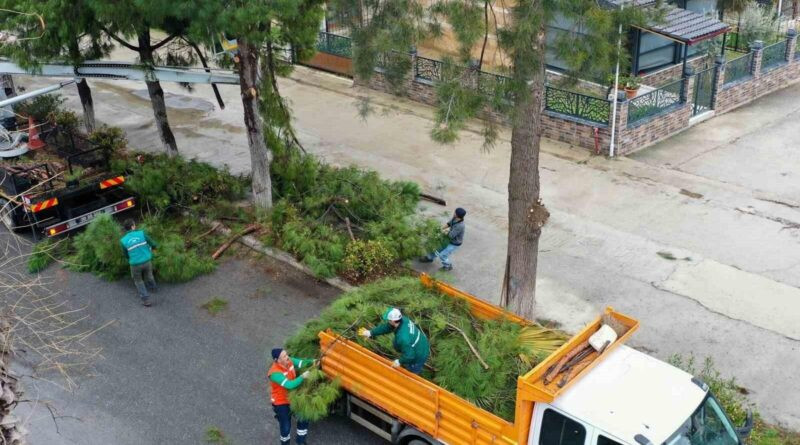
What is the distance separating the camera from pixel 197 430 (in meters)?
9.49

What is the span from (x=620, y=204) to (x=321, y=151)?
6285 millimetres

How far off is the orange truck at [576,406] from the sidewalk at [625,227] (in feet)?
8.61

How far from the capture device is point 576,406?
744cm

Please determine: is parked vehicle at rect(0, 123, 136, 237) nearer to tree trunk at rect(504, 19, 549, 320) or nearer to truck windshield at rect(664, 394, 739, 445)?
tree trunk at rect(504, 19, 549, 320)

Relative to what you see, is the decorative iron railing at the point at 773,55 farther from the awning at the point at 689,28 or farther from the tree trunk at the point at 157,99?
the tree trunk at the point at 157,99

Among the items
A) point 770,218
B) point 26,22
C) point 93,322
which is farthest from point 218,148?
point 770,218

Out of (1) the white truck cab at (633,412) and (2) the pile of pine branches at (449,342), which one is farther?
(2) the pile of pine branches at (449,342)

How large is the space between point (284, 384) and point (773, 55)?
1619 cm

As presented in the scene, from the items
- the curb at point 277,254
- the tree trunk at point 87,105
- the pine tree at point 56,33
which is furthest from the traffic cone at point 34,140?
the curb at point 277,254

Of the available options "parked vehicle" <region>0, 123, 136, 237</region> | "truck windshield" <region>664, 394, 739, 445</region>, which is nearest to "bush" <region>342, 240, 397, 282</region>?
"parked vehicle" <region>0, 123, 136, 237</region>

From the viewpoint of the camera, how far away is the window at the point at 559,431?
7.36 m

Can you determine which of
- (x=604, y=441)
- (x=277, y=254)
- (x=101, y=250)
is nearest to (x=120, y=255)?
(x=101, y=250)

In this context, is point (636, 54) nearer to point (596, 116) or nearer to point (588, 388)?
point (596, 116)

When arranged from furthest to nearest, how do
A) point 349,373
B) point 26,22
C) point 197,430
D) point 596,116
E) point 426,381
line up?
point 596,116
point 26,22
point 197,430
point 349,373
point 426,381
